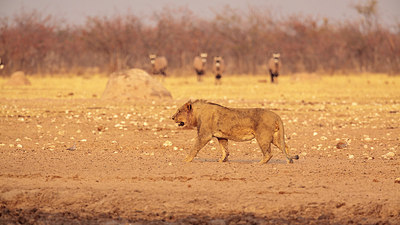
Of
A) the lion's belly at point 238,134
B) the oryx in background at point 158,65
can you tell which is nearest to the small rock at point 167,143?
the lion's belly at point 238,134

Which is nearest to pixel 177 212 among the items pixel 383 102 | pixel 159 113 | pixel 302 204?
pixel 302 204

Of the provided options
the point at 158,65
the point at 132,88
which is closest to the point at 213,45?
the point at 158,65

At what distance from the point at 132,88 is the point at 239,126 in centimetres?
1247

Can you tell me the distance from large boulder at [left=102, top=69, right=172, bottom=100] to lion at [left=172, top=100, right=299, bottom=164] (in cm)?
1181

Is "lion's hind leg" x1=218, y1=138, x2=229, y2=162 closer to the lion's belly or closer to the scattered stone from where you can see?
the lion's belly

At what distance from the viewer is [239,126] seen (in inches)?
333

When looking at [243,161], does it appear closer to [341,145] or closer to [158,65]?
[341,145]

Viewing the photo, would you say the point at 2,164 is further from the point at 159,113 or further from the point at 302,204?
the point at 159,113

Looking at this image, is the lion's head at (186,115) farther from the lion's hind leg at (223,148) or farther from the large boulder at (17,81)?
the large boulder at (17,81)

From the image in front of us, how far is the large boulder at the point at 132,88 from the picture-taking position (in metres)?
20.5

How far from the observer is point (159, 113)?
1616cm

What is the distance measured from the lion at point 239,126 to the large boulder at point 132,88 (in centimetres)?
1181

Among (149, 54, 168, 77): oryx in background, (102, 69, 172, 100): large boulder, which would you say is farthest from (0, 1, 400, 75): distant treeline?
(102, 69, 172, 100): large boulder

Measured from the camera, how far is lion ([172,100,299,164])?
8.40m
